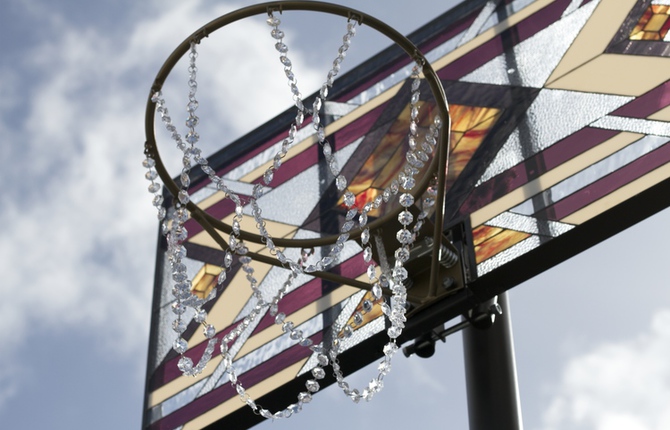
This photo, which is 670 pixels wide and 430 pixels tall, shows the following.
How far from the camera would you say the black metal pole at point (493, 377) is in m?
3.24

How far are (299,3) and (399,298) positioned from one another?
2.27 feet

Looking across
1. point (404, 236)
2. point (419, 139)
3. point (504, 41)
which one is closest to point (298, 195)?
point (419, 139)

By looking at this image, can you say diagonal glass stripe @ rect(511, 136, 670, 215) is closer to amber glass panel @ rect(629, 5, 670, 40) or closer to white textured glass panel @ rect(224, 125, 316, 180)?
amber glass panel @ rect(629, 5, 670, 40)

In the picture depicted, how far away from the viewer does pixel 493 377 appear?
3.29 metres

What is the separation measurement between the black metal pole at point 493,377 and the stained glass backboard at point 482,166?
0.50 m

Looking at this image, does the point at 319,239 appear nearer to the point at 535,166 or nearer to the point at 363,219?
the point at 363,219

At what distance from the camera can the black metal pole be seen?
324 centimetres

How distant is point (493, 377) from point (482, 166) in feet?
2.21

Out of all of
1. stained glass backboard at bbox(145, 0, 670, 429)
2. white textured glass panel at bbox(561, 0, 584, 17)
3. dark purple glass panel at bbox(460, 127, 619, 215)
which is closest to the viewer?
stained glass backboard at bbox(145, 0, 670, 429)

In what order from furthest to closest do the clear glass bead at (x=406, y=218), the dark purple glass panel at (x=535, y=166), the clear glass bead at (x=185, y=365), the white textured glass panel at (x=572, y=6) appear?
the white textured glass panel at (x=572, y=6) < the dark purple glass panel at (x=535, y=166) < the clear glass bead at (x=406, y=218) < the clear glass bead at (x=185, y=365)

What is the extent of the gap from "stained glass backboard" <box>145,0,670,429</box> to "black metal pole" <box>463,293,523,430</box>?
500 millimetres

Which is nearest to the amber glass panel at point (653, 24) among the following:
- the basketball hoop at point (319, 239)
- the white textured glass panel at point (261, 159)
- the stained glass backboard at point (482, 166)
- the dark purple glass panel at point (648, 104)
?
the stained glass backboard at point (482, 166)

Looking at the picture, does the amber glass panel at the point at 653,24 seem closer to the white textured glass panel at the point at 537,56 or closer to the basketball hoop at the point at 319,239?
the white textured glass panel at the point at 537,56

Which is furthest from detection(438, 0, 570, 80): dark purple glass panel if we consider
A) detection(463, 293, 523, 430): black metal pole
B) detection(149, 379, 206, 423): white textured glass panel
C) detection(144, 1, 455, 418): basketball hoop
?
detection(149, 379, 206, 423): white textured glass panel
